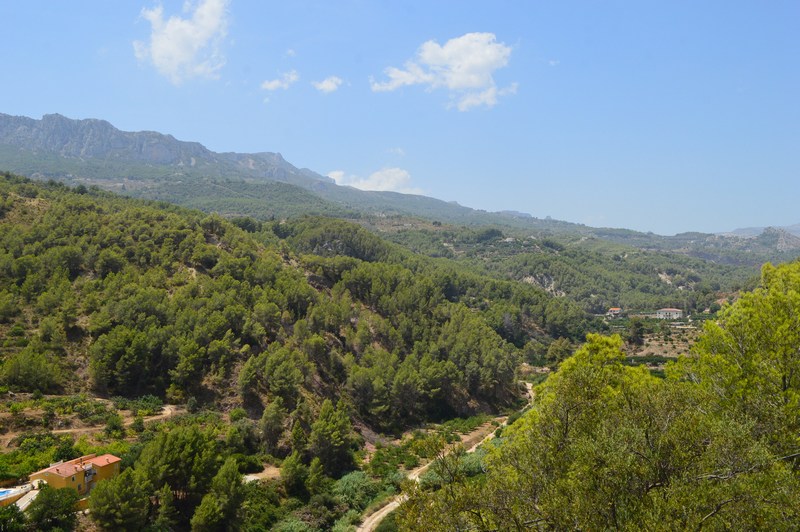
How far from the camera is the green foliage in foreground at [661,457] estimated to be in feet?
29.6

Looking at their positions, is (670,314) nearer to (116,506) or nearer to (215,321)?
(215,321)

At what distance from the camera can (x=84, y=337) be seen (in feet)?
162

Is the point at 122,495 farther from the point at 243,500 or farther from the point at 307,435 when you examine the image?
the point at 307,435

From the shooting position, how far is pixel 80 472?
90.3 ft

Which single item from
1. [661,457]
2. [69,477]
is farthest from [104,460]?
[661,457]

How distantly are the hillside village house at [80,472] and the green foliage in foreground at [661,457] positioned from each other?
82.8ft

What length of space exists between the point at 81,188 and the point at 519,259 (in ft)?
480

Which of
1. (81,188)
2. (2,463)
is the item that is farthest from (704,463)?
(81,188)

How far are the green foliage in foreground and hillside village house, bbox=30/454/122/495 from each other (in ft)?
82.8

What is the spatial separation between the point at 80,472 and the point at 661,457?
31.8 m

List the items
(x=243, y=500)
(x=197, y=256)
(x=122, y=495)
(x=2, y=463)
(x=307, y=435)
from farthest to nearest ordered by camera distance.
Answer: (x=197, y=256), (x=307, y=435), (x=243, y=500), (x=2, y=463), (x=122, y=495)

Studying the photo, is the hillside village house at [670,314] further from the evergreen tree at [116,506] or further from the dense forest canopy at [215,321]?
the evergreen tree at [116,506]

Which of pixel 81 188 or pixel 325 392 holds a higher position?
pixel 81 188

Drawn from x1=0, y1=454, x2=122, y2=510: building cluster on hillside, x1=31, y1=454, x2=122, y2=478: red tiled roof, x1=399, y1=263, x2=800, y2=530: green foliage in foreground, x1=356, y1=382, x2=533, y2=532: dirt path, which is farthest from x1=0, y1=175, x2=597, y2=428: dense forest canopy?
x1=399, y1=263, x2=800, y2=530: green foliage in foreground
